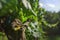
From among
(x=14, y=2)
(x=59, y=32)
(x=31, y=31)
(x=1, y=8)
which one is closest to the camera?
(x=1, y=8)

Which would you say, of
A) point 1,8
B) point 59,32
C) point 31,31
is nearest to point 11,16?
point 1,8

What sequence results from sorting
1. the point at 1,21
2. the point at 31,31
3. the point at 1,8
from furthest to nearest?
1. the point at 31,31
2. the point at 1,21
3. the point at 1,8

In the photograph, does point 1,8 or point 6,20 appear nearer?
point 1,8

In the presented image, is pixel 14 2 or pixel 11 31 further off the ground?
pixel 14 2

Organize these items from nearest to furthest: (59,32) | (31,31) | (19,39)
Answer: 1. (19,39)
2. (31,31)
3. (59,32)

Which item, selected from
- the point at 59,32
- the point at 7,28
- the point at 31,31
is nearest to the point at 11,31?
the point at 7,28

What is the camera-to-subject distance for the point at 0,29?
1.69 metres

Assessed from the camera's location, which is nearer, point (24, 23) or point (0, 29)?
point (0, 29)

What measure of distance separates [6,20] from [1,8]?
416 millimetres

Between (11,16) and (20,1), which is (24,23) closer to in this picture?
(11,16)

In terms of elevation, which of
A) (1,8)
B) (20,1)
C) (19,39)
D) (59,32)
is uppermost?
(59,32)

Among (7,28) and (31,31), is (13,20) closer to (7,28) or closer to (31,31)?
(7,28)

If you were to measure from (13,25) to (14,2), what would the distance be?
263 millimetres

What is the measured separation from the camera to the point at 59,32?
29.9 m
